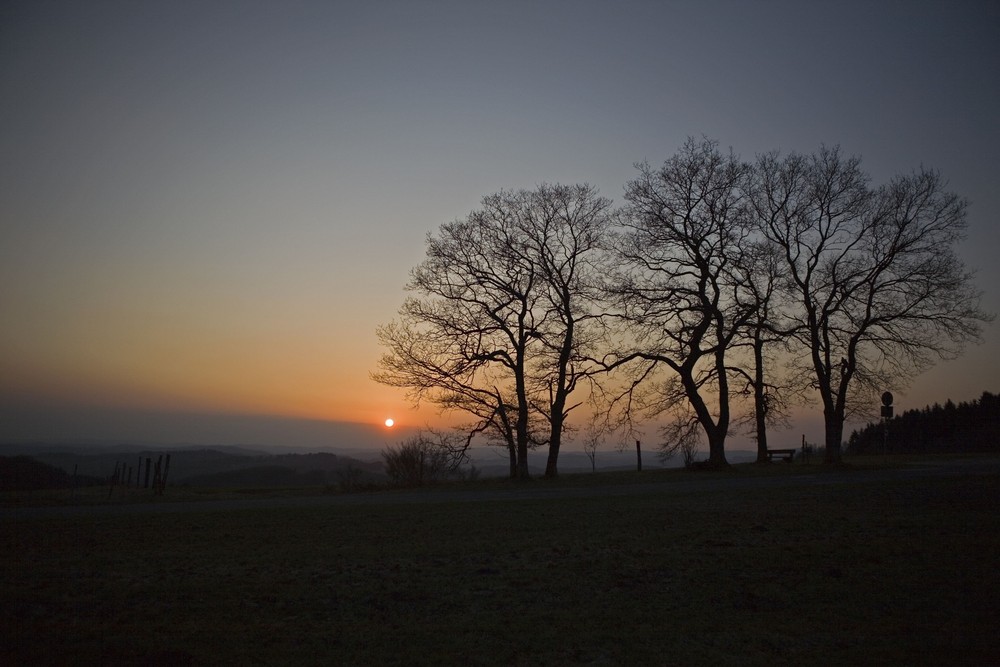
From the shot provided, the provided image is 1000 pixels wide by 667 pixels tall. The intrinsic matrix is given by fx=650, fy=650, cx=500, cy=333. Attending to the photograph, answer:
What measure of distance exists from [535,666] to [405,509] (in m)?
11.9

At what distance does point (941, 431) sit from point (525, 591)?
63.9 metres

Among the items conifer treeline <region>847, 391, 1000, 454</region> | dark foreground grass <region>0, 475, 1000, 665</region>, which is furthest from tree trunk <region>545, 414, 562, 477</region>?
conifer treeline <region>847, 391, 1000, 454</region>

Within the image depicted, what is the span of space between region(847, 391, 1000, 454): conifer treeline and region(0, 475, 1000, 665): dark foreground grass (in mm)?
45448

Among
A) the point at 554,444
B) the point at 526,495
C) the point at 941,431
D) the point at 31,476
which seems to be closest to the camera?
the point at 526,495

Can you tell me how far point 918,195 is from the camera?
30.1 meters

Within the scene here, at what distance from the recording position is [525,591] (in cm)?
905

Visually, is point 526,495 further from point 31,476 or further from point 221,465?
point 221,465

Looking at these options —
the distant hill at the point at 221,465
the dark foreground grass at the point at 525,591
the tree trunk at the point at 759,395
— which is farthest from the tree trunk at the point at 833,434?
the distant hill at the point at 221,465

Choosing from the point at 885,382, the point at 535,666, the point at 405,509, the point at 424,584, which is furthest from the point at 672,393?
the point at 535,666

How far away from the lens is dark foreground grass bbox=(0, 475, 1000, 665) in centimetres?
718

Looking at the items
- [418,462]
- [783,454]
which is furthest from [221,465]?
[783,454]

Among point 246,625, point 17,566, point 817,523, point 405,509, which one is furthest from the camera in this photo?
point 405,509

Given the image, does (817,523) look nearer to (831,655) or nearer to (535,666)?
(831,655)

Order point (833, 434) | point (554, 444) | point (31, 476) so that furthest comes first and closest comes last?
point (31, 476)
point (554, 444)
point (833, 434)
